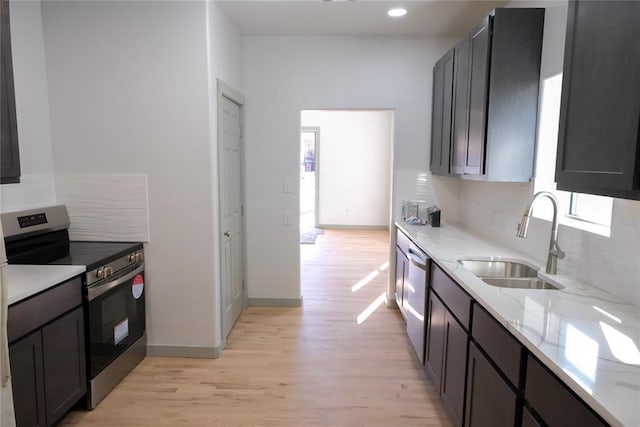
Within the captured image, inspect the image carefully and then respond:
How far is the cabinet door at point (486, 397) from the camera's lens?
57.7 inches

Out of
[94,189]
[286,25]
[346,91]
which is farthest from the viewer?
[346,91]

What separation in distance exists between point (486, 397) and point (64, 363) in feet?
7.07

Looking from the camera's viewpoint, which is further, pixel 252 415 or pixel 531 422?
pixel 252 415

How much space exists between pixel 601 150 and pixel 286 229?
9.86 ft

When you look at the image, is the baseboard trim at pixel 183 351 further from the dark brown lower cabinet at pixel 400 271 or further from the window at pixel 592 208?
the window at pixel 592 208

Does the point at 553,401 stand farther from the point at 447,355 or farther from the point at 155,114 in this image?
the point at 155,114

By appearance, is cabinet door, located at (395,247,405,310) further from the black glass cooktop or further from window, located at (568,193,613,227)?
the black glass cooktop

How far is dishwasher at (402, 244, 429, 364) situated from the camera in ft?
8.95

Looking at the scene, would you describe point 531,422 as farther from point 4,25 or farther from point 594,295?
point 4,25

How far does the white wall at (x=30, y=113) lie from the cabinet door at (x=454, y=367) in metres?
2.83

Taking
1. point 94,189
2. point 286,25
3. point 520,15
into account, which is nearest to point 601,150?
point 520,15

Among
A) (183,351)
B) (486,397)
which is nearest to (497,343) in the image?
(486,397)

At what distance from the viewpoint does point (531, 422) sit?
51.4 inches

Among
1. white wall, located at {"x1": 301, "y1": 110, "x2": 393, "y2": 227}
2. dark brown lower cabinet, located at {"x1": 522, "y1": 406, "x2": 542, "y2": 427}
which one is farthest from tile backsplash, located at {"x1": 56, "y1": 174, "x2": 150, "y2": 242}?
white wall, located at {"x1": 301, "y1": 110, "x2": 393, "y2": 227}
